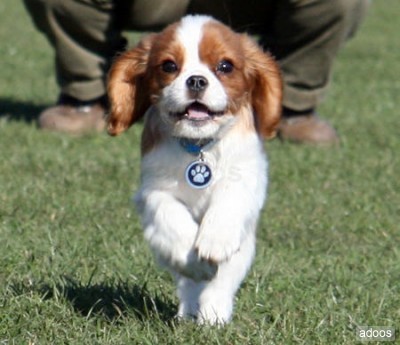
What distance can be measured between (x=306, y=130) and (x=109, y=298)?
4163 mm

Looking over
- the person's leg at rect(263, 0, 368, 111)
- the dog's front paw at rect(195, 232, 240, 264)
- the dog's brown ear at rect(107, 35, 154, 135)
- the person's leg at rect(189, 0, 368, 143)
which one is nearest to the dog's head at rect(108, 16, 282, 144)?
the dog's brown ear at rect(107, 35, 154, 135)

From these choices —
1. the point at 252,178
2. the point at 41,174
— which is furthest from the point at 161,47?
the point at 41,174

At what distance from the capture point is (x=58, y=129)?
27.8ft

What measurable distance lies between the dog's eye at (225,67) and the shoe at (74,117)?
4.23 m

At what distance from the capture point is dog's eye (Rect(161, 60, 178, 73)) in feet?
14.0

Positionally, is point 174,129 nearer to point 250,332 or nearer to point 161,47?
point 161,47

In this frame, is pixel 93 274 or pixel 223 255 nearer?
pixel 223 255

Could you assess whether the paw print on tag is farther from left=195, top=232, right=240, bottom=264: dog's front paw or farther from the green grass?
the green grass

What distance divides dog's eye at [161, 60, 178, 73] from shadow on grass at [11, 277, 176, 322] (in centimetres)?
82

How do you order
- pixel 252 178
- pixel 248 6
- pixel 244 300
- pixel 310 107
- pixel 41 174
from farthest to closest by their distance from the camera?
pixel 310 107
pixel 248 6
pixel 41 174
pixel 244 300
pixel 252 178

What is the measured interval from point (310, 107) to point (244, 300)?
4.16 m

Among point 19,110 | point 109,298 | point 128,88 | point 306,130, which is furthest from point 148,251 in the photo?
point 19,110

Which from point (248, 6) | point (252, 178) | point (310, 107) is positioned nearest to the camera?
point (252, 178)

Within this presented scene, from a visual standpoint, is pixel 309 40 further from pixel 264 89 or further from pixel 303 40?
pixel 264 89
